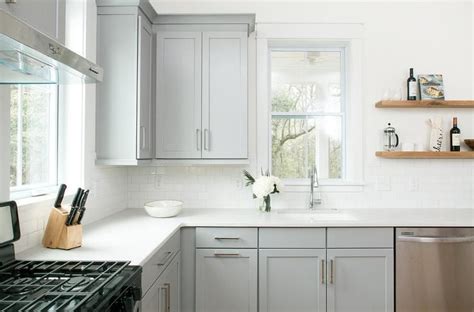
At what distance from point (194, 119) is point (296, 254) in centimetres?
129

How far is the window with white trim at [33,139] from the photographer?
77.1 inches

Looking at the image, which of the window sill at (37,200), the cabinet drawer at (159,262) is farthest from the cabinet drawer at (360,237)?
the window sill at (37,200)

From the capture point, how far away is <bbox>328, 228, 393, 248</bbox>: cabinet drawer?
8.34 feet

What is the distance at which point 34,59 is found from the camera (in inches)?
52.5

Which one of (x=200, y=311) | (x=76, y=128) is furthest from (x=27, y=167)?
(x=200, y=311)

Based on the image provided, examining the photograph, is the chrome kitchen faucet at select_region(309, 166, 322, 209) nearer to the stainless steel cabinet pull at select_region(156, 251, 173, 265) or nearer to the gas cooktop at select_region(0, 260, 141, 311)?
the stainless steel cabinet pull at select_region(156, 251, 173, 265)

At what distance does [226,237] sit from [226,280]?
30 centimetres

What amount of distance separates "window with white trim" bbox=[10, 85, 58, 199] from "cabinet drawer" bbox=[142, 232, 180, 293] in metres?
0.80

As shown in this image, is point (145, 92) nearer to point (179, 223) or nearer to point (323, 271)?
point (179, 223)

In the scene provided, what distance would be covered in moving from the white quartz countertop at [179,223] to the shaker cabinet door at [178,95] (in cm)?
55

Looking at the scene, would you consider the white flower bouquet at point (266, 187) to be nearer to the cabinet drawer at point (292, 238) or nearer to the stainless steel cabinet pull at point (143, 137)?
the cabinet drawer at point (292, 238)

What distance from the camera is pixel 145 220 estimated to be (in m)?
2.62

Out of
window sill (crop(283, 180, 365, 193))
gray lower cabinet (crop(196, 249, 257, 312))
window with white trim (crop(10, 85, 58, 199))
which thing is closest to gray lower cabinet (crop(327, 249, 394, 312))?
gray lower cabinet (crop(196, 249, 257, 312))

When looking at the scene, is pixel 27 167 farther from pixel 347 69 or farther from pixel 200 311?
pixel 347 69
